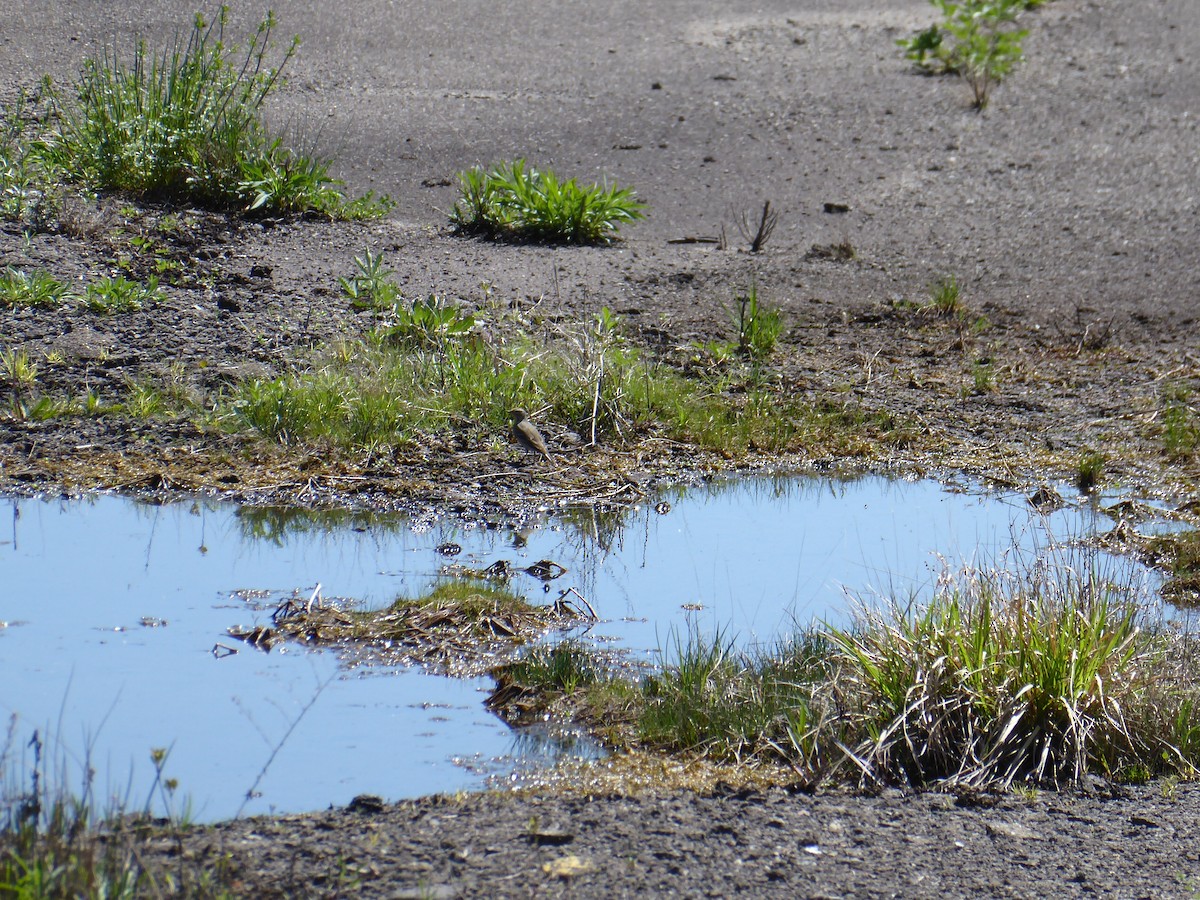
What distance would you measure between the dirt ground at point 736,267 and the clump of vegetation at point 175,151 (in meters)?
0.31

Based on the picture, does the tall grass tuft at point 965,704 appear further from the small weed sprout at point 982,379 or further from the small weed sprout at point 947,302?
the small weed sprout at point 947,302

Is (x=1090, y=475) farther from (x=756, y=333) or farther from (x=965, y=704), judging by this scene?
(x=965, y=704)

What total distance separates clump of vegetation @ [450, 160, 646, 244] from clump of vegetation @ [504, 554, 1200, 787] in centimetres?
526

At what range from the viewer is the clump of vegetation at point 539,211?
9.03 meters

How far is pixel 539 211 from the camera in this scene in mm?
9047

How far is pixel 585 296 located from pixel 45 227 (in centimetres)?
313

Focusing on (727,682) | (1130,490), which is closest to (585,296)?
(1130,490)

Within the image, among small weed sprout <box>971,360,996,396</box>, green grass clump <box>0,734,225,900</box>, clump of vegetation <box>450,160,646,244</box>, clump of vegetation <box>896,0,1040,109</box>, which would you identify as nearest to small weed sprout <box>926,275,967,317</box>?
small weed sprout <box>971,360,996,396</box>

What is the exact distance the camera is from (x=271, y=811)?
11.0 feet

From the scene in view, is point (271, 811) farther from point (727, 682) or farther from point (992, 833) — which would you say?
point (992, 833)

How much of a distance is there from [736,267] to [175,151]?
11.8ft

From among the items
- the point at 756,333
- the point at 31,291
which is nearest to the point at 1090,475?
the point at 756,333

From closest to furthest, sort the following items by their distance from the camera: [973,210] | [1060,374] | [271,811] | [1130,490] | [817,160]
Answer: [271,811]
[1130,490]
[1060,374]
[973,210]
[817,160]

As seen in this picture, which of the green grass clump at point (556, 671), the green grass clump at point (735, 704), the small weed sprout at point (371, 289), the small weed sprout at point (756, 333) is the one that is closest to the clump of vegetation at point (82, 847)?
the green grass clump at point (556, 671)
